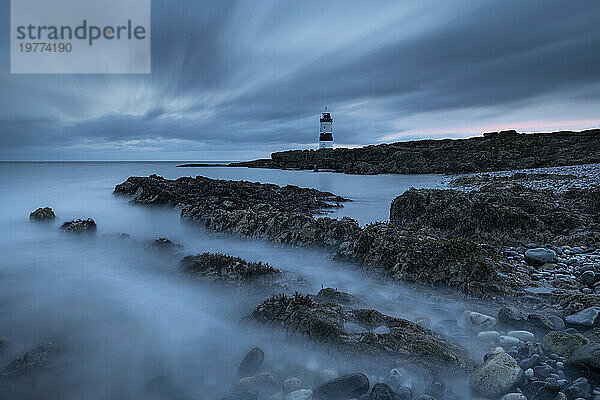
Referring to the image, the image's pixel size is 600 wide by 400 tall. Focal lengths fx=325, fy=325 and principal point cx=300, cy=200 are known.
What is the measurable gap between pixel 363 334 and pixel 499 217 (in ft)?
20.0

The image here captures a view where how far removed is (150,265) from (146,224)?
4.82 m

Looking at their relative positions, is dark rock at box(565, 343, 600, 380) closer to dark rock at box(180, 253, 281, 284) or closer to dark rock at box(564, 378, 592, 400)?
dark rock at box(564, 378, 592, 400)

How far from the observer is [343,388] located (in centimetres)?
333

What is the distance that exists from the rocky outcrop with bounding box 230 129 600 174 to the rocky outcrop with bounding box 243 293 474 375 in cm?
4420

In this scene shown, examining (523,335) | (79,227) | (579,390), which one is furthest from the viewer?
(79,227)

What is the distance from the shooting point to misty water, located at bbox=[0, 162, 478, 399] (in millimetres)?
3879

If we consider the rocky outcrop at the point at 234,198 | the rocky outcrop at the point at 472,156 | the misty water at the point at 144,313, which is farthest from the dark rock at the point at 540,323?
the rocky outcrop at the point at 472,156

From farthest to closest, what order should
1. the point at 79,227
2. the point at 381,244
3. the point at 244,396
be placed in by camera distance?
1. the point at 79,227
2. the point at 381,244
3. the point at 244,396

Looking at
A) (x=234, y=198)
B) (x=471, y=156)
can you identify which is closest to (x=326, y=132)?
(x=471, y=156)

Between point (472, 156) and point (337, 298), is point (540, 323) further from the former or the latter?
point (472, 156)

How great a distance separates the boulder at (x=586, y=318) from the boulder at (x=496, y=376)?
1.59m

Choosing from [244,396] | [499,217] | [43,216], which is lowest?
[244,396]

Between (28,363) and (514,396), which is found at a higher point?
(514,396)

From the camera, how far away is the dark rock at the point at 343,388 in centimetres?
331
